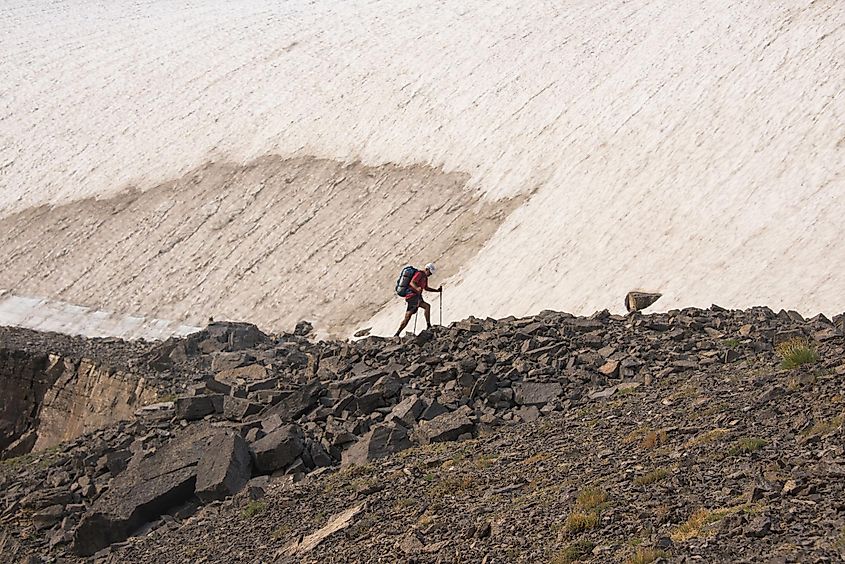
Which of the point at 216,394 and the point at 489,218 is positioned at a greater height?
the point at 489,218

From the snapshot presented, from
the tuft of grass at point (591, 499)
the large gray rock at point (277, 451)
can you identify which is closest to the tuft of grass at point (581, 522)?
the tuft of grass at point (591, 499)

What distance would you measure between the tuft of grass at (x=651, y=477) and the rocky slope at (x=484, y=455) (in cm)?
3

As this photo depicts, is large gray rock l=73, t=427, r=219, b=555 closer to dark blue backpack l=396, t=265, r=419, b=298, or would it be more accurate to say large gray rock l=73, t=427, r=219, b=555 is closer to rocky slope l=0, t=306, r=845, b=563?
rocky slope l=0, t=306, r=845, b=563

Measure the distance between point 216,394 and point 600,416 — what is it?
243 inches

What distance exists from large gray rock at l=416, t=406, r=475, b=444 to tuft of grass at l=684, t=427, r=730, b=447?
3.61m

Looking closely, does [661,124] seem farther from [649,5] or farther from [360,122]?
[360,122]

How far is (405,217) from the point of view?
29859 millimetres

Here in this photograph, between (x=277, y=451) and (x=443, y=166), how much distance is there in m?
19.2

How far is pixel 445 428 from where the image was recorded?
1320 cm

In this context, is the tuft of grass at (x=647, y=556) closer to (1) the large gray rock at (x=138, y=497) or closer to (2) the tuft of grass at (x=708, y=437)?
(2) the tuft of grass at (x=708, y=437)

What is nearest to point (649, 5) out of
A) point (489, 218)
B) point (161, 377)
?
point (489, 218)

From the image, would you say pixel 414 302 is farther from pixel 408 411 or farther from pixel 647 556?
pixel 647 556

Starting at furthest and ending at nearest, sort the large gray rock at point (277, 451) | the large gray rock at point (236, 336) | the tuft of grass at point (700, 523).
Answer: the large gray rock at point (236, 336) → the large gray rock at point (277, 451) → the tuft of grass at point (700, 523)

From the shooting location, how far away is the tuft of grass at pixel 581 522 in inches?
341
